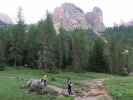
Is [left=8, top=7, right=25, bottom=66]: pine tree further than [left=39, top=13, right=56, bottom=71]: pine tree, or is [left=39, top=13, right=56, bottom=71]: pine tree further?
[left=8, top=7, right=25, bottom=66]: pine tree

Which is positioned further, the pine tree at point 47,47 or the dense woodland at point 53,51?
the dense woodland at point 53,51

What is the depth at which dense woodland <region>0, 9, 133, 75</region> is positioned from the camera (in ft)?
347

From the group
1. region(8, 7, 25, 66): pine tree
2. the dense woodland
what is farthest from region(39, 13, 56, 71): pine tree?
region(8, 7, 25, 66): pine tree

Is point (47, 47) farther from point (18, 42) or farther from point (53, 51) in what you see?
point (18, 42)

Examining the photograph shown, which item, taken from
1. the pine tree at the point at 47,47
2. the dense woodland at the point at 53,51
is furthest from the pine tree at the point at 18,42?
the pine tree at the point at 47,47

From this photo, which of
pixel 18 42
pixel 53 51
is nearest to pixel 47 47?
pixel 53 51

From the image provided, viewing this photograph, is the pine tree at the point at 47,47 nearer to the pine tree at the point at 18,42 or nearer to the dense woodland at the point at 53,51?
the dense woodland at the point at 53,51

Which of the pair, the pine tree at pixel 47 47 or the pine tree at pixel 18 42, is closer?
the pine tree at pixel 47 47

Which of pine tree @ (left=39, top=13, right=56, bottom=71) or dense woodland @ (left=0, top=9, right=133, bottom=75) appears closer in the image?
pine tree @ (left=39, top=13, right=56, bottom=71)

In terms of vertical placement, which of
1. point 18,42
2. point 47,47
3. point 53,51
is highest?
point 18,42

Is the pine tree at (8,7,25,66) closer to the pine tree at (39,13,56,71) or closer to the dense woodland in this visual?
the dense woodland

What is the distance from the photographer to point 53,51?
108 meters

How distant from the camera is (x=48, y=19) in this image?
108 m

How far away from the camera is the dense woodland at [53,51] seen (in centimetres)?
10562
